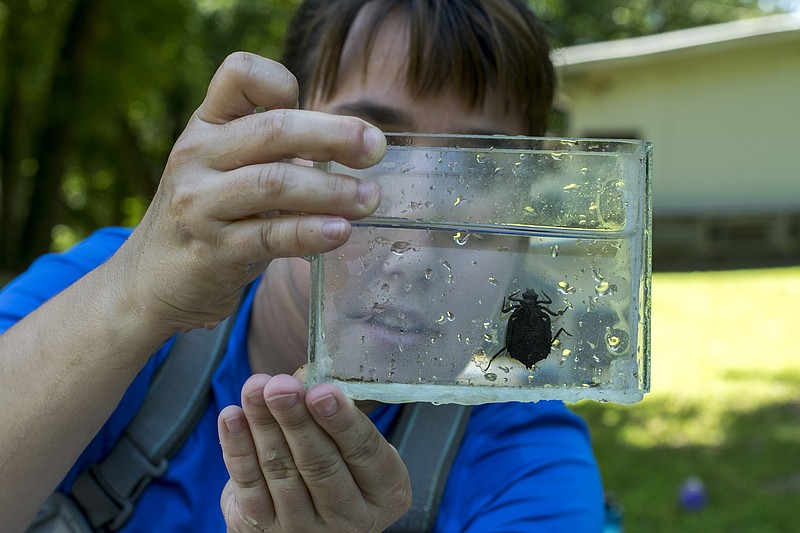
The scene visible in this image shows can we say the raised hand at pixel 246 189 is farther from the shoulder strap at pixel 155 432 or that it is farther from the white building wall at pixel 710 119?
the white building wall at pixel 710 119

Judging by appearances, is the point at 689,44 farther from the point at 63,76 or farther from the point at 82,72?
the point at 63,76

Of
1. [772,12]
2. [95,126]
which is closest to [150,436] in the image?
[95,126]

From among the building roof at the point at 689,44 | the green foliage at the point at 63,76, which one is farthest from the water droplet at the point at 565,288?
the building roof at the point at 689,44

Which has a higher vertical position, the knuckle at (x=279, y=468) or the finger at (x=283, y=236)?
the finger at (x=283, y=236)

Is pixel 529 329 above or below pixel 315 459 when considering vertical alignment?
above

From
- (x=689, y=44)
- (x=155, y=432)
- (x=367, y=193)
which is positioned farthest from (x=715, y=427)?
(x=689, y=44)

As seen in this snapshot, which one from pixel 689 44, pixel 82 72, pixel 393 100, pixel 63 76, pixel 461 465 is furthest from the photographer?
pixel 689 44
